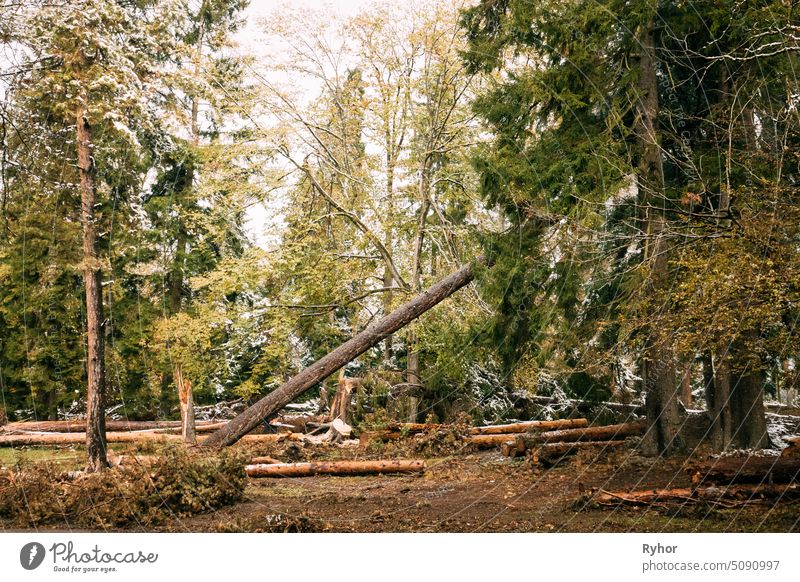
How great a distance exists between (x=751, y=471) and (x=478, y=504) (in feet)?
7.96

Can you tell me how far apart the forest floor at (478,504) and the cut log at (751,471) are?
230mm

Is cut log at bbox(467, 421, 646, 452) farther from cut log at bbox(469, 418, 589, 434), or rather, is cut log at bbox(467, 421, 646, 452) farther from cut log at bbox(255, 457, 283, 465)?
cut log at bbox(255, 457, 283, 465)

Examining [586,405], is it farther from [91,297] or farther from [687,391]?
[91,297]

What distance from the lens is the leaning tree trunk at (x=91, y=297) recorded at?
18.5 feet

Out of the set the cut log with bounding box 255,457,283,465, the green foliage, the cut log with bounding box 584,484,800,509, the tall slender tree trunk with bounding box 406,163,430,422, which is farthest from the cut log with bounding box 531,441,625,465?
the green foliage

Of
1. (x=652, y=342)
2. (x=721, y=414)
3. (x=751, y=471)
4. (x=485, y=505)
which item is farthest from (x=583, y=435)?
(x=751, y=471)

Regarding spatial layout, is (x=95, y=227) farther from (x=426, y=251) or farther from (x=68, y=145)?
(x=426, y=251)

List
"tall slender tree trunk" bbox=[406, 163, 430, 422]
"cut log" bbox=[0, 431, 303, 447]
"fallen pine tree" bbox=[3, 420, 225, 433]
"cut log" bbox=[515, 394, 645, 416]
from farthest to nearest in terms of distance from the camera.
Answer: "tall slender tree trunk" bbox=[406, 163, 430, 422] → "cut log" bbox=[515, 394, 645, 416] → "fallen pine tree" bbox=[3, 420, 225, 433] → "cut log" bbox=[0, 431, 303, 447]

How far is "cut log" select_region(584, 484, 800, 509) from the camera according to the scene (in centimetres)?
516

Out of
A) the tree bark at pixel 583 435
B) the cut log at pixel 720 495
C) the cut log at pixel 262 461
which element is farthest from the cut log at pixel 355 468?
the cut log at pixel 720 495

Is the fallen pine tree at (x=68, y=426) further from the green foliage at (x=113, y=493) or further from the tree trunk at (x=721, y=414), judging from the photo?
the tree trunk at (x=721, y=414)

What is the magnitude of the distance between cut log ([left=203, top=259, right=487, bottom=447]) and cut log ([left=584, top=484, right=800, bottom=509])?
11.8 feet

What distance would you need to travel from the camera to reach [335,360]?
8.16 m

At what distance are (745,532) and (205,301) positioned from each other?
5645 mm
